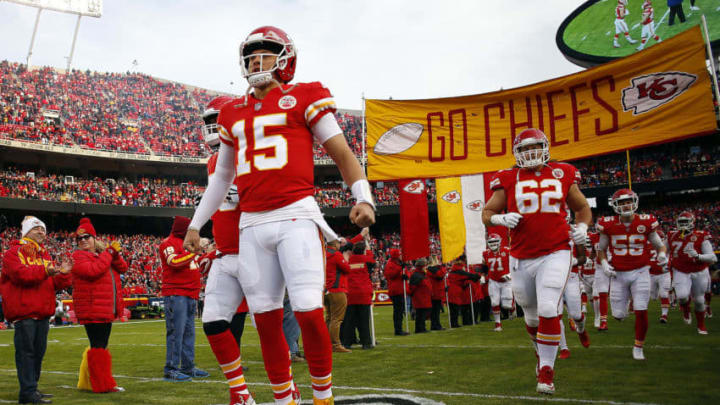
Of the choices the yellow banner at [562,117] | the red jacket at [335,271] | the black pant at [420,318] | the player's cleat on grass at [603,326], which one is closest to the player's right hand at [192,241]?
the red jacket at [335,271]

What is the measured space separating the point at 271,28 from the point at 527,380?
4391 millimetres

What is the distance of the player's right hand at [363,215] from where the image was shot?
3.24 metres

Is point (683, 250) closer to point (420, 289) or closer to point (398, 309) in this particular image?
point (420, 289)

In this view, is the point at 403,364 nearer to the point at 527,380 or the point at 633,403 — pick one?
the point at 527,380

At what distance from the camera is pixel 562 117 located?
33.8 feet

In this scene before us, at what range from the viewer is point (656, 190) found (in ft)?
119

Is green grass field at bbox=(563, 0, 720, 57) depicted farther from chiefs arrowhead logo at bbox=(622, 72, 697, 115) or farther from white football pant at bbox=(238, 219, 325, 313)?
white football pant at bbox=(238, 219, 325, 313)

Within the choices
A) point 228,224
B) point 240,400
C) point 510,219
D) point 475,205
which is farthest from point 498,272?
point 240,400

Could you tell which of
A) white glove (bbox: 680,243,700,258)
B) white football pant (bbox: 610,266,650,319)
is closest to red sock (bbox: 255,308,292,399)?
white football pant (bbox: 610,266,650,319)

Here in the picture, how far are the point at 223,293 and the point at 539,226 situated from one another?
308cm

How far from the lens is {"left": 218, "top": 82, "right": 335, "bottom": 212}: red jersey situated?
349 cm

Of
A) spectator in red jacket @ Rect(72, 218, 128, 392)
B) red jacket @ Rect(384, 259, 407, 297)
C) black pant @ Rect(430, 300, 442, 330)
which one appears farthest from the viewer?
black pant @ Rect(430, 300, 442, 330)

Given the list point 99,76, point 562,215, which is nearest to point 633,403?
point 562,215

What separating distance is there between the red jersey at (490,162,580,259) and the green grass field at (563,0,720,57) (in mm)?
31264
